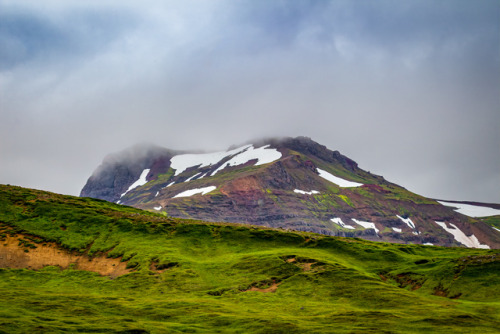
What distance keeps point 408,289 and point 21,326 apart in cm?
4855

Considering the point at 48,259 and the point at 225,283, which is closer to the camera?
the point at 225,283

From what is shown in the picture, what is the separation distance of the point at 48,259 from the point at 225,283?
3008cm

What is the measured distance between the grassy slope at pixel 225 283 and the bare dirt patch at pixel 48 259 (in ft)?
6.70

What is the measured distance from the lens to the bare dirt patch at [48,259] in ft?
224

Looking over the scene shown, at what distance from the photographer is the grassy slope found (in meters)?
42.2

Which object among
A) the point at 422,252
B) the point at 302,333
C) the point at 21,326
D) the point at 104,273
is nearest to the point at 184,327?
the point at 302,333

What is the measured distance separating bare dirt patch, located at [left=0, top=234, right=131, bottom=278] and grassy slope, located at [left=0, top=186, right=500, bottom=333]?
2.04 m

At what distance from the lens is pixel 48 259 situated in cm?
7119

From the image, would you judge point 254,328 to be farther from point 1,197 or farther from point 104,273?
point 1,197

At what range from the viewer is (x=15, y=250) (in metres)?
72.0

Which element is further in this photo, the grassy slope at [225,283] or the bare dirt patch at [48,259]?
the bare dirt patch at [48,259]

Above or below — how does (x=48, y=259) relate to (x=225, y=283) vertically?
above

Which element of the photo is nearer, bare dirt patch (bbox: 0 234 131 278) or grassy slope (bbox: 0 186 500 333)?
grassy slope (bbox: 0 186 500 333)

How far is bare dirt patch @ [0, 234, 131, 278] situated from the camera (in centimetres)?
6843
